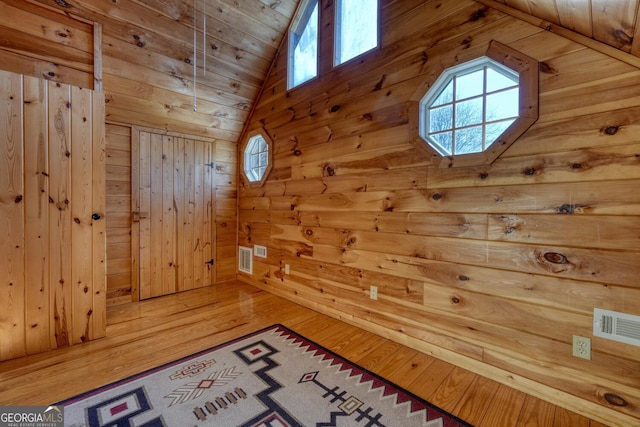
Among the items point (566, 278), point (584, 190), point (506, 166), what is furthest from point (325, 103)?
point (566, 278)

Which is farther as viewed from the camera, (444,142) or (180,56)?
(180,56)

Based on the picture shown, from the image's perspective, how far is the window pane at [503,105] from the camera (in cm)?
167

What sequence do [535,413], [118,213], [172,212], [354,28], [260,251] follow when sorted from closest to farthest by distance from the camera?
[535,413]
[354,28]
[118,213]
[172,212]
[260,251]

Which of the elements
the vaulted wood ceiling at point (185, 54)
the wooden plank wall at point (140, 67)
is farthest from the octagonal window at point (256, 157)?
the vaulted wood ceiling at point (185, 54)

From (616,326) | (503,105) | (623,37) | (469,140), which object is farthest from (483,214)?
(623,37)

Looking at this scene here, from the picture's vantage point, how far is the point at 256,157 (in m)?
3.82

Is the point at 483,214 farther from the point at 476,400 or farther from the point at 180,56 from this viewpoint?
the point at 180,56

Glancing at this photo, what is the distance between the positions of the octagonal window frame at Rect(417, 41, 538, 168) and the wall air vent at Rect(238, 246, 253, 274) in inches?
108

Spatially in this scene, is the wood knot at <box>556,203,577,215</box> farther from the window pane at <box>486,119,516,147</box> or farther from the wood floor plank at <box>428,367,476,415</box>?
the wood floor plank at <box>428,367,476,415</box>

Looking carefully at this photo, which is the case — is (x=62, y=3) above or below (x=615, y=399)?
above

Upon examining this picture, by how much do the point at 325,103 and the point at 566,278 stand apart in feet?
7.64

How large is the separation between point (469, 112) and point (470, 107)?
0.11 ft

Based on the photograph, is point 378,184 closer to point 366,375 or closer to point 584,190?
point 584,190

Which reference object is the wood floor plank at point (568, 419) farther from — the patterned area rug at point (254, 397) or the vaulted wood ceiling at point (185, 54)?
the vaulted wood ceiling at point (185, 54)
